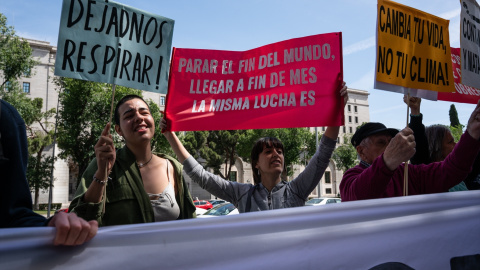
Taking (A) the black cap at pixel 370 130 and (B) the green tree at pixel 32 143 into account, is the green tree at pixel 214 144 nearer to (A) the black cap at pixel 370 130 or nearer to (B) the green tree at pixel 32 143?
(B) the green tree at pixel 32 143

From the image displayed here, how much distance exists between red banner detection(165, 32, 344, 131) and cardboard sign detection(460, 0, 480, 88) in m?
1.09

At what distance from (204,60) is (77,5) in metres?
1.31

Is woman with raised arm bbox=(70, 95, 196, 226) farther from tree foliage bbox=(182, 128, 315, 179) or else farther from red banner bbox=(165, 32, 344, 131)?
tree foliage bbox=(182, 128, 315, 179)

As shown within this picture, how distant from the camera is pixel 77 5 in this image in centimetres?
238

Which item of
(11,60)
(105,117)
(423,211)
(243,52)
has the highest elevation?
(11,60)

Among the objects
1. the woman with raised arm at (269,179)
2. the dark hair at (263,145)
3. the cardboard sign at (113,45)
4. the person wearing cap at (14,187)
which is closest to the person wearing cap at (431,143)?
the woman with raised arm at (269,179)

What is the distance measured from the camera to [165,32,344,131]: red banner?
124 inches

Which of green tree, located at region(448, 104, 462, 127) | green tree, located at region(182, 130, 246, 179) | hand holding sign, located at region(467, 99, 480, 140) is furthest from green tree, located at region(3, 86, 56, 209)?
green tree, located at region(448, 104, 462, 127)

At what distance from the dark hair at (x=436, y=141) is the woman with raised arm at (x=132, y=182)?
95.8 inches

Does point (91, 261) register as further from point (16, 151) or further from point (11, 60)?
point (11, 60)

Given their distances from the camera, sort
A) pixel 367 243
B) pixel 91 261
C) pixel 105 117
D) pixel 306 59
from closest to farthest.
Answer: pixel 91 261, pixel 367 243, pixel 306 59, pixel 105 117

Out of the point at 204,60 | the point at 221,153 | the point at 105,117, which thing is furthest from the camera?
the point at 221,153

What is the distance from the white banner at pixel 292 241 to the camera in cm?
144

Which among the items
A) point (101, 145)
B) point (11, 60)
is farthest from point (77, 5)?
point (11, 60)
